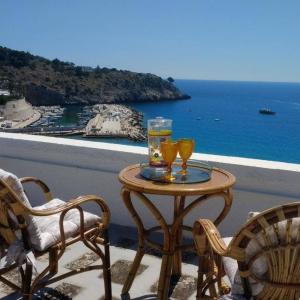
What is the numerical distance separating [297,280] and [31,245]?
3.75 ft

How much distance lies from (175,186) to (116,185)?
4.54ft

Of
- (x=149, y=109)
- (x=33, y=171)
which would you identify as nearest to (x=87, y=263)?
(x=33, y=171)

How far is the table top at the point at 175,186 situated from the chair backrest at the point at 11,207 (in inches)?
21.4

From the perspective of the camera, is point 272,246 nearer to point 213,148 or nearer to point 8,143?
point 8,143

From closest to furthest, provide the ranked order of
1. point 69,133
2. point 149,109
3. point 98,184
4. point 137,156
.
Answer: point 137,156 → point 98,184 → point 69,133 → point 149,109

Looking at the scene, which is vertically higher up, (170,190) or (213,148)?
(170,190)

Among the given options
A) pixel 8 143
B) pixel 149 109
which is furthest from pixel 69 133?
pixel 8 143

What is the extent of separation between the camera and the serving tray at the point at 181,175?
2.33 metres

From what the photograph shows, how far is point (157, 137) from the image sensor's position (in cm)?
253

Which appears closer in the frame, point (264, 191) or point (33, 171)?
point (264, 191)

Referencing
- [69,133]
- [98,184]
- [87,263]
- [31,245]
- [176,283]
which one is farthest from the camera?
[69,133]

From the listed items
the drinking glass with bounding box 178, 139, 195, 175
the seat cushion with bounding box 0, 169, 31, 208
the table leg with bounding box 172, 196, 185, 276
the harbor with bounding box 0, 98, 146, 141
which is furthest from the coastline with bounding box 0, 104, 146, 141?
the seat cushion with bounding box 0, 169, 31, 208

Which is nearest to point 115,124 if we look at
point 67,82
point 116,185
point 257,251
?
point 67,82

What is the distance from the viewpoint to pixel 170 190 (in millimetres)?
2135
